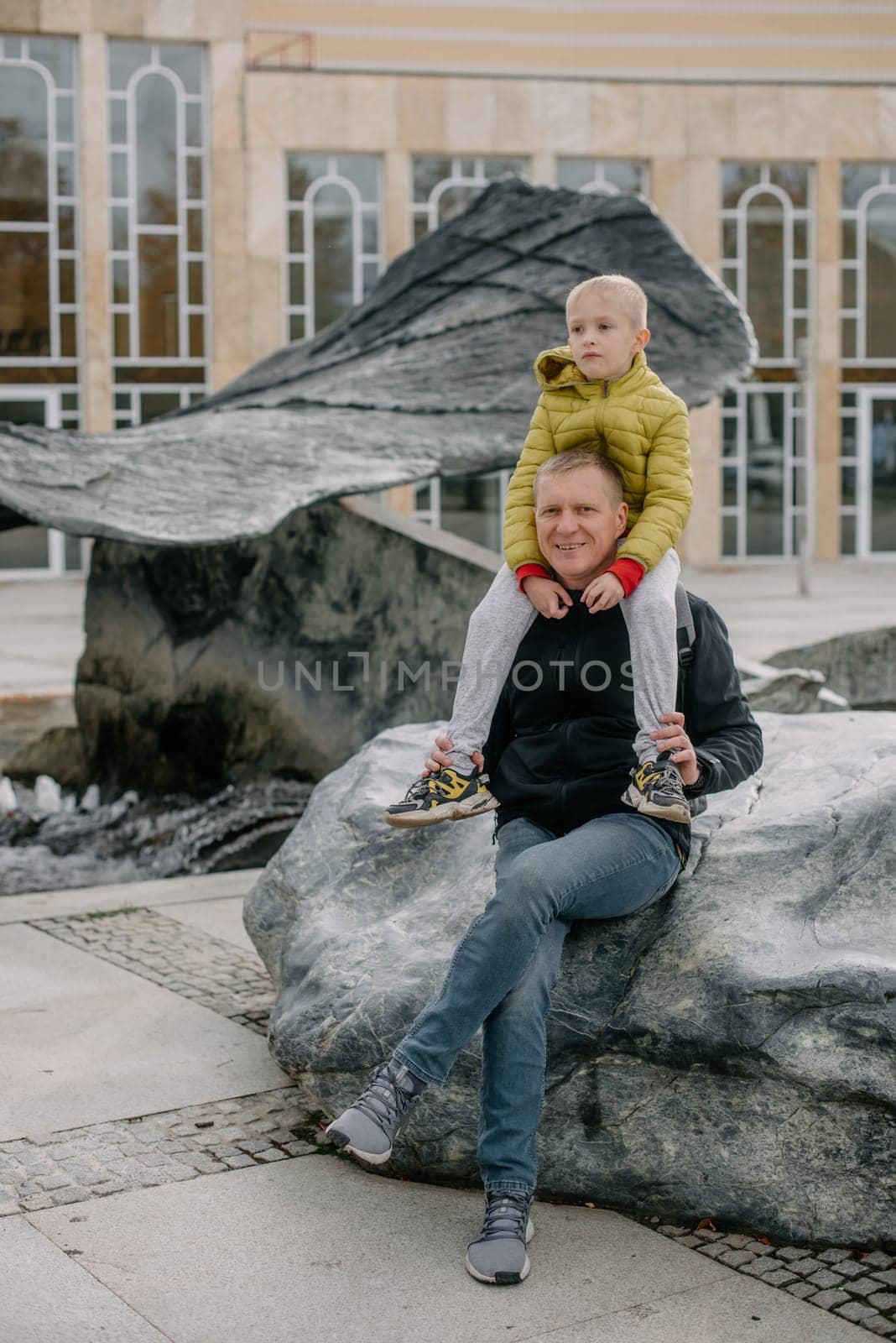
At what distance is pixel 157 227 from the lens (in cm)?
2097

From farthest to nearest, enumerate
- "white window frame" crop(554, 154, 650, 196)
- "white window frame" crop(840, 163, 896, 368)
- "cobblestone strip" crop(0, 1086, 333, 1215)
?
"white window frame" crop(840, 163, 896, 368), "white window frame" crop(554, 154, 650, 196), "cobblestone strip" crop(0, 1086, 333, 1215)

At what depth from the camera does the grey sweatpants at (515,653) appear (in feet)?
11.0

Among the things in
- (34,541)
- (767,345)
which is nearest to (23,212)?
(34,541)

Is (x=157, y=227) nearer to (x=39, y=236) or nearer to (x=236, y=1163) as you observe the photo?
(x=39, y=236)

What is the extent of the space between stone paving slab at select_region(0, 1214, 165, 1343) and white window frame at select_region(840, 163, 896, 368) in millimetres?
22081

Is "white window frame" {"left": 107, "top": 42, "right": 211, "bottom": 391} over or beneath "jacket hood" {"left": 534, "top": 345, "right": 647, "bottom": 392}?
over

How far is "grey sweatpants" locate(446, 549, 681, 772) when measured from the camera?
11.0 ft

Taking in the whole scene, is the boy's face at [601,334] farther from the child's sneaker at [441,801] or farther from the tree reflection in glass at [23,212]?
the tree reflection in glass at [23,212]

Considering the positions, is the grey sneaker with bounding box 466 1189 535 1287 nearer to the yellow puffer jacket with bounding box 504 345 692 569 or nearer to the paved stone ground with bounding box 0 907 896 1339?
the paved stone ground with bounding box 0 907 896 1339

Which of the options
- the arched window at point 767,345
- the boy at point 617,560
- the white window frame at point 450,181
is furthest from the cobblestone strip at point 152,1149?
the arched window at point 767,345

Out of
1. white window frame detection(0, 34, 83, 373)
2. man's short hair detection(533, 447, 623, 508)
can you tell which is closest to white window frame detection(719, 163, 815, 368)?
white window frame detection(0, 34, 83, 373)

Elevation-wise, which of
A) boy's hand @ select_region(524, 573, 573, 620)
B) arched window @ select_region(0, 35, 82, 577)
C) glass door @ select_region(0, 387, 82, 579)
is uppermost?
arched window @ select_region(0, 35, 82, 577)

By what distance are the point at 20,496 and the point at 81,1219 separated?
10.3 feet

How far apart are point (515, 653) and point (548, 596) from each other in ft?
0.50
